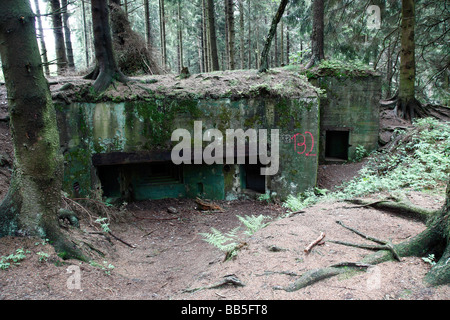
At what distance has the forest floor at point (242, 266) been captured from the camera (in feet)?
8.21

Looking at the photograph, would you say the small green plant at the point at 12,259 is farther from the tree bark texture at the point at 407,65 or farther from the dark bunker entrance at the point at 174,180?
the tree bark texture at the point at 407,65

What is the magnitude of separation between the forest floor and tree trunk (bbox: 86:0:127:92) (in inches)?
116

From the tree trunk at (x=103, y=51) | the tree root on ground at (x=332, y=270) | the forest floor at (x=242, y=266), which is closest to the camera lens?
the forest floor at (x=242, y=266)

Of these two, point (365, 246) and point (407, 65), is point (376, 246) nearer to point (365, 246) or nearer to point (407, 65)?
point (365, 246)

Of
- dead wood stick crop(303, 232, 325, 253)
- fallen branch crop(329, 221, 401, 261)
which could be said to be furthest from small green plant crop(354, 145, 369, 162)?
dead wood stick crop(303, 232, 325, 253)

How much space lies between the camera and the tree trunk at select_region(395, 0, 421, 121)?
36.6 feet

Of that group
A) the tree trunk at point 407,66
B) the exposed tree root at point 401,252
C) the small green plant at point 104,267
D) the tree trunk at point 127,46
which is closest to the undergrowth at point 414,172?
the exposed tree root at point 401,252

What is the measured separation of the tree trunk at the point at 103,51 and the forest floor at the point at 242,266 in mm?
2943

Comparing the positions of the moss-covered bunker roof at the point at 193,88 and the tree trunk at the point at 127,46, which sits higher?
the tree trunk at the point at 127,46

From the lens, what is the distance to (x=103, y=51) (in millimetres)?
7895

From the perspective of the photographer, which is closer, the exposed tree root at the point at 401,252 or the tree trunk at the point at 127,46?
the exposed tree root at the point at 401,252

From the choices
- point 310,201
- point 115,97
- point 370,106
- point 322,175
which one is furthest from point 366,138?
point 115,97

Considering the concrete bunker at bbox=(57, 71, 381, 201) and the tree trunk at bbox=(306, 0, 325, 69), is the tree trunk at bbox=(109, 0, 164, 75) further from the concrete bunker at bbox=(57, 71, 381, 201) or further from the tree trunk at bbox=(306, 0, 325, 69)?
the tree trunk at bbox=(306, 0, 325, 69)
